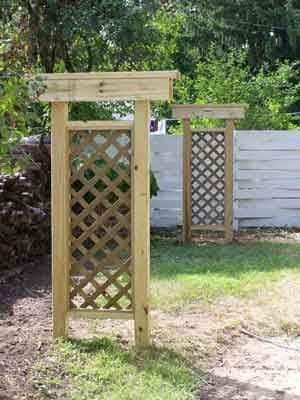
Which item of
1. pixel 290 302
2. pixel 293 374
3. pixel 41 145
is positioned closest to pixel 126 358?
pixel 293 374

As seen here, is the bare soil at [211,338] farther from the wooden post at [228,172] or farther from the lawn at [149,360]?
the wooden post at [228,172]

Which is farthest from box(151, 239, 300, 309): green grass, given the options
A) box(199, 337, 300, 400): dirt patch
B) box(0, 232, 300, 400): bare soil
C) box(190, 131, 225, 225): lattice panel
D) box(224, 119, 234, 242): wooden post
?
box(199, 337, 300, 400): dirt patch

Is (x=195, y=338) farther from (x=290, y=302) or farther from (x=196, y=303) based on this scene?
(x=290, y=302)

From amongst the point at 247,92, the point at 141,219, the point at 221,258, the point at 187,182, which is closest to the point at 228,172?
the point at 187,182

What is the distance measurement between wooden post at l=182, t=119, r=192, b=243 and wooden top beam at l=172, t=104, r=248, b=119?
0.25 metres

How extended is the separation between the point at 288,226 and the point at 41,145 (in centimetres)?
412

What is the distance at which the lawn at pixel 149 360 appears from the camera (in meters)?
3.52

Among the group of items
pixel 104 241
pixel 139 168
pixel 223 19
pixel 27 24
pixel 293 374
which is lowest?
pixel 293 374

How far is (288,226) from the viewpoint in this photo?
1009cm

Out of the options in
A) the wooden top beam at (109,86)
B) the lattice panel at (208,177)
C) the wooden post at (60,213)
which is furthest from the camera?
the lattice panel at (208,177)

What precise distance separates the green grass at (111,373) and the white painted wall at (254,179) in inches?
231

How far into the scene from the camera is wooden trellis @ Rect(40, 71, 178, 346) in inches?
164

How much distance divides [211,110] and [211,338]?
4317 mm

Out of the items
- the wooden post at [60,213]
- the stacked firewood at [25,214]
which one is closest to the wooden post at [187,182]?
the stacked firewood at [25,214]
